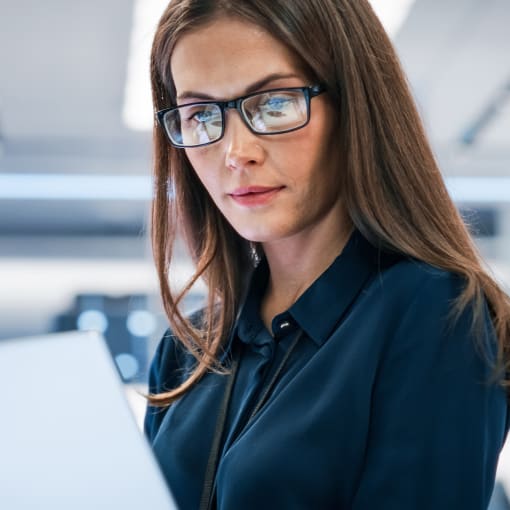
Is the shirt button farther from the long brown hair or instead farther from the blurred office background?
the blurred office background

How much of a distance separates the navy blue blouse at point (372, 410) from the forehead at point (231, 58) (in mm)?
275

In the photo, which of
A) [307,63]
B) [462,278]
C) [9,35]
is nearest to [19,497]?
[462,278]

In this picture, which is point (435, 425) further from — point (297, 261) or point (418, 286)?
point (297, 261)

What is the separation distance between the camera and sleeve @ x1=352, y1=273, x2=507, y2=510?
1.01 metres

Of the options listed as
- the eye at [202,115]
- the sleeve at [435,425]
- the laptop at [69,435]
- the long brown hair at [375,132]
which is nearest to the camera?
the laptop at [69,435]

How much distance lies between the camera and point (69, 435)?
2.06 feet

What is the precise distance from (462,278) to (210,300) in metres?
0.54

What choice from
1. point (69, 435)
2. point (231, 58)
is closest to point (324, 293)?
point (231, 58)

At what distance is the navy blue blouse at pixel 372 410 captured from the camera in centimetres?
102

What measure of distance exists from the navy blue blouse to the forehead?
0.90 ft

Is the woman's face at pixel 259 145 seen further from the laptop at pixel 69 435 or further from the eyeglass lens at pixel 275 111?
the laptop at pixel 69 435

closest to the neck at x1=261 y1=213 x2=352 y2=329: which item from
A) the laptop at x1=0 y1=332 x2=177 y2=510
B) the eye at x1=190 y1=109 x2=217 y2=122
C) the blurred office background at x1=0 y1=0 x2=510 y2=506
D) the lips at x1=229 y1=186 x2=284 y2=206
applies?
the lips at x1=229 y1=186 x2=284 y2=206

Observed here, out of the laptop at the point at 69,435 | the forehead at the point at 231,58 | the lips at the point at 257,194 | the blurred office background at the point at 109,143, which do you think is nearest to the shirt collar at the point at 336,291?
the lips at the point at 257,194

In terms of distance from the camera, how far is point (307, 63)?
1.21 meters
